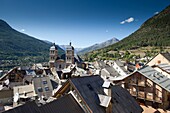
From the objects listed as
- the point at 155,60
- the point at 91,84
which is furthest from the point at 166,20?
the point at 91,84

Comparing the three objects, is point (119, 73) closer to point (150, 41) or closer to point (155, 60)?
point (155, 60)

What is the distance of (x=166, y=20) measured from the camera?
159 m

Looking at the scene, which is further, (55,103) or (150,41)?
(150,41)

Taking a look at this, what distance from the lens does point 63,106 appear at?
1321 centimetres

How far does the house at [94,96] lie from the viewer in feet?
46.3

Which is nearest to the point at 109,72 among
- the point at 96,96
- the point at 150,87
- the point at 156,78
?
the point at 150,87

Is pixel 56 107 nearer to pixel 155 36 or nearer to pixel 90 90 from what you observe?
pixel 90 90

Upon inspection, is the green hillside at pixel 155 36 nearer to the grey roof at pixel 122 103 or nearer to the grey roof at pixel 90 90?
the grey roof at pixel 122 103

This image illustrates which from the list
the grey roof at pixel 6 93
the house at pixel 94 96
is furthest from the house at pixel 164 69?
the grey roof at pixel 6 93

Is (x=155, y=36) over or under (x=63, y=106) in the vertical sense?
over

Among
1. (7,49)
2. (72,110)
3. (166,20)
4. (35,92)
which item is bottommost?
(35,92)

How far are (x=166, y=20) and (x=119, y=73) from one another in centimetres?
12611

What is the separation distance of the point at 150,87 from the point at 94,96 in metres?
14.2

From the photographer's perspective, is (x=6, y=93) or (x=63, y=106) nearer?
(x=63, y=106)
